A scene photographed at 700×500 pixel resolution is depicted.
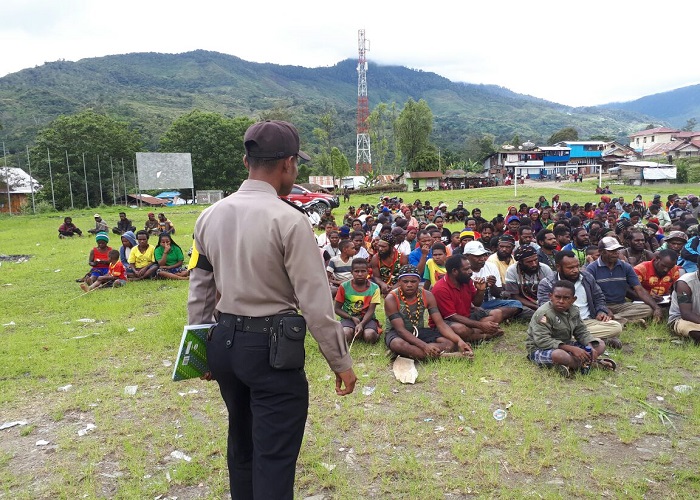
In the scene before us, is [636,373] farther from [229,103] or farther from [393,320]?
[229,103]

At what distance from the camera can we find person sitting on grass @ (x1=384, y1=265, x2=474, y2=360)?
5141mm

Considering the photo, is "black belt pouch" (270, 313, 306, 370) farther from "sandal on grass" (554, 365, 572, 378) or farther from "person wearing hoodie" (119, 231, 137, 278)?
"person wearing hoodie" (119, 231, 137, 278)

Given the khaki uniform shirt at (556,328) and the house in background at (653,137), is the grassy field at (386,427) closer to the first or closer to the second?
the khaki uniform shirt at (556,328)

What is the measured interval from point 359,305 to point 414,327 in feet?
2.94

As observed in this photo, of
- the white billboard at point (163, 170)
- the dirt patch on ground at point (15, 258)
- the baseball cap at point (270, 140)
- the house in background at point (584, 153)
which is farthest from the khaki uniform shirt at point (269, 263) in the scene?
the house in background at point (584, 153)

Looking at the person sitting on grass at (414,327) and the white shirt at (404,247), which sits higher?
the white shirt at (404,247)

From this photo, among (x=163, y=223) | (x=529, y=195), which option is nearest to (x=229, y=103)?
(x=529, y=195)

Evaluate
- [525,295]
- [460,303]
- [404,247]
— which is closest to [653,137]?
[404,247]

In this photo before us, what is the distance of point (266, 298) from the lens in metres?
2.03

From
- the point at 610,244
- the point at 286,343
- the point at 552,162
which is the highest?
the point at 552,162

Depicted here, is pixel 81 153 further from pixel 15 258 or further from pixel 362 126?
pixel 362 126

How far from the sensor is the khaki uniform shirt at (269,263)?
77.7 inches

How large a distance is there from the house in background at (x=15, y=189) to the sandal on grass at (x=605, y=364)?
124 feet

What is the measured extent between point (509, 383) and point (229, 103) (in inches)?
5031
